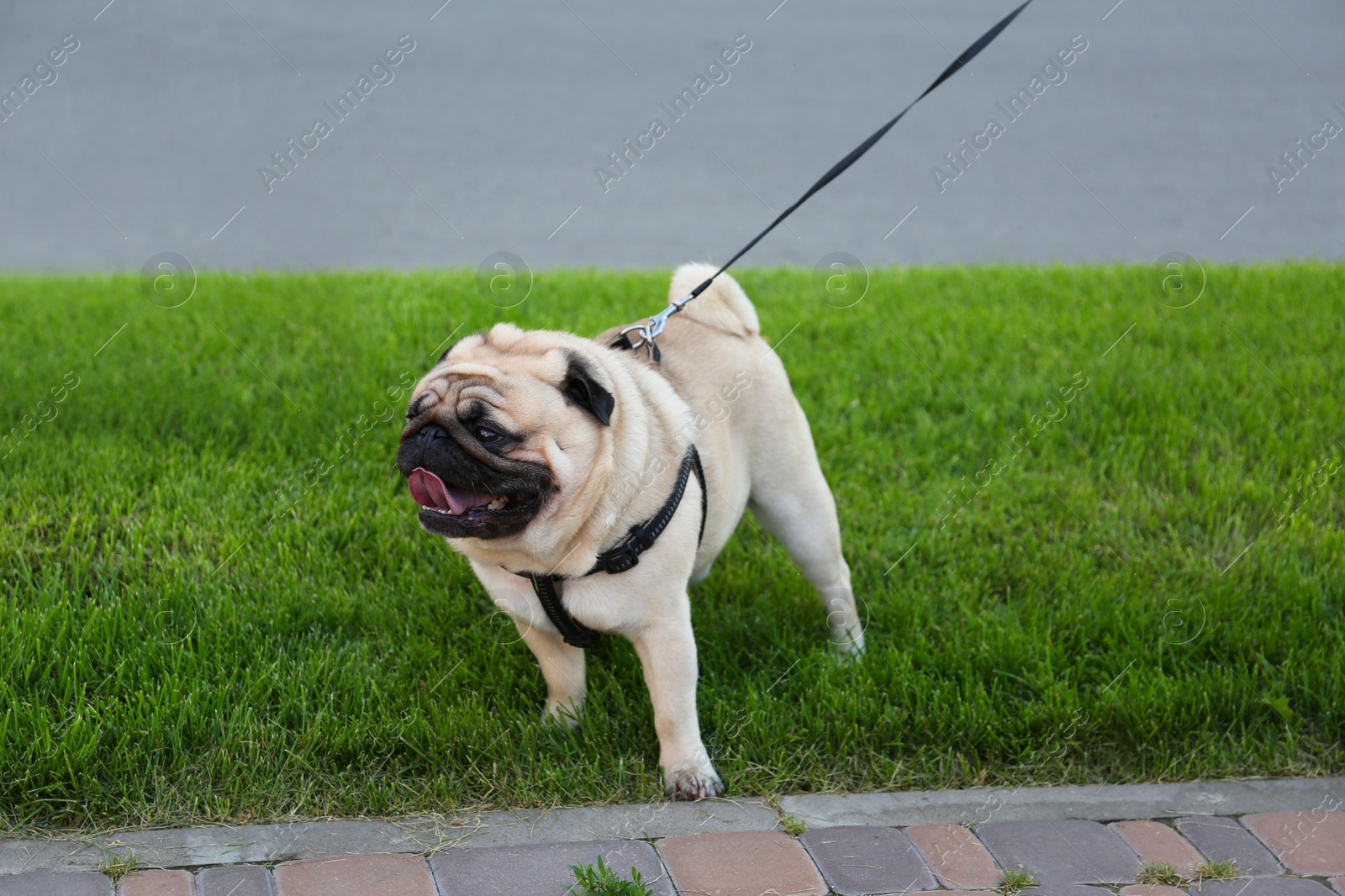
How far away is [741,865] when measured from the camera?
8.77 feet

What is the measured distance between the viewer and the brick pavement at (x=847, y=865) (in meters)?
2.53

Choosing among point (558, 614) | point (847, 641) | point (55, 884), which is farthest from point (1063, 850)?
point (55, 884)

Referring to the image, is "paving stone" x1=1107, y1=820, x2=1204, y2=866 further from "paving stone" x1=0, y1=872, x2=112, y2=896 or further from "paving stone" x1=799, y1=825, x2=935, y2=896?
"paving stone" x1=0, y1=872, x2=112, y2=896

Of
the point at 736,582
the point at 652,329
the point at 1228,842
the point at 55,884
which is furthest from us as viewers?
the point at 736,582

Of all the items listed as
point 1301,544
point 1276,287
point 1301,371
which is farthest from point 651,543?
point 1276,287

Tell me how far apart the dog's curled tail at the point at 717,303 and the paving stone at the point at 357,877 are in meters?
1.92

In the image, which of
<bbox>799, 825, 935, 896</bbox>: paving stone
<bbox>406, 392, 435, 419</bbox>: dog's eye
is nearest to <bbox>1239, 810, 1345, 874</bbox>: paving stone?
Result: <bbox>799, 825, 935, 896</bbox>: paving stone

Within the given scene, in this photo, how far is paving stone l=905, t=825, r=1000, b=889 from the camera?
265 centimetres

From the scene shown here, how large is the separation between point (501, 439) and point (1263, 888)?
7.13 feet

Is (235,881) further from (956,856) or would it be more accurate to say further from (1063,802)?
(1063,802)

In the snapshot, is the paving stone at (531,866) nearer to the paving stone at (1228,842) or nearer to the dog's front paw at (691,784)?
the dog's front paw at (691,784)

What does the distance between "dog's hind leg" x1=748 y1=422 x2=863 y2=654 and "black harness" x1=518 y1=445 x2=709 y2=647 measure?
1.68 ft

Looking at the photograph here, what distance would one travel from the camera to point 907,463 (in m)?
4.96

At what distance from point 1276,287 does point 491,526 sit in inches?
235
